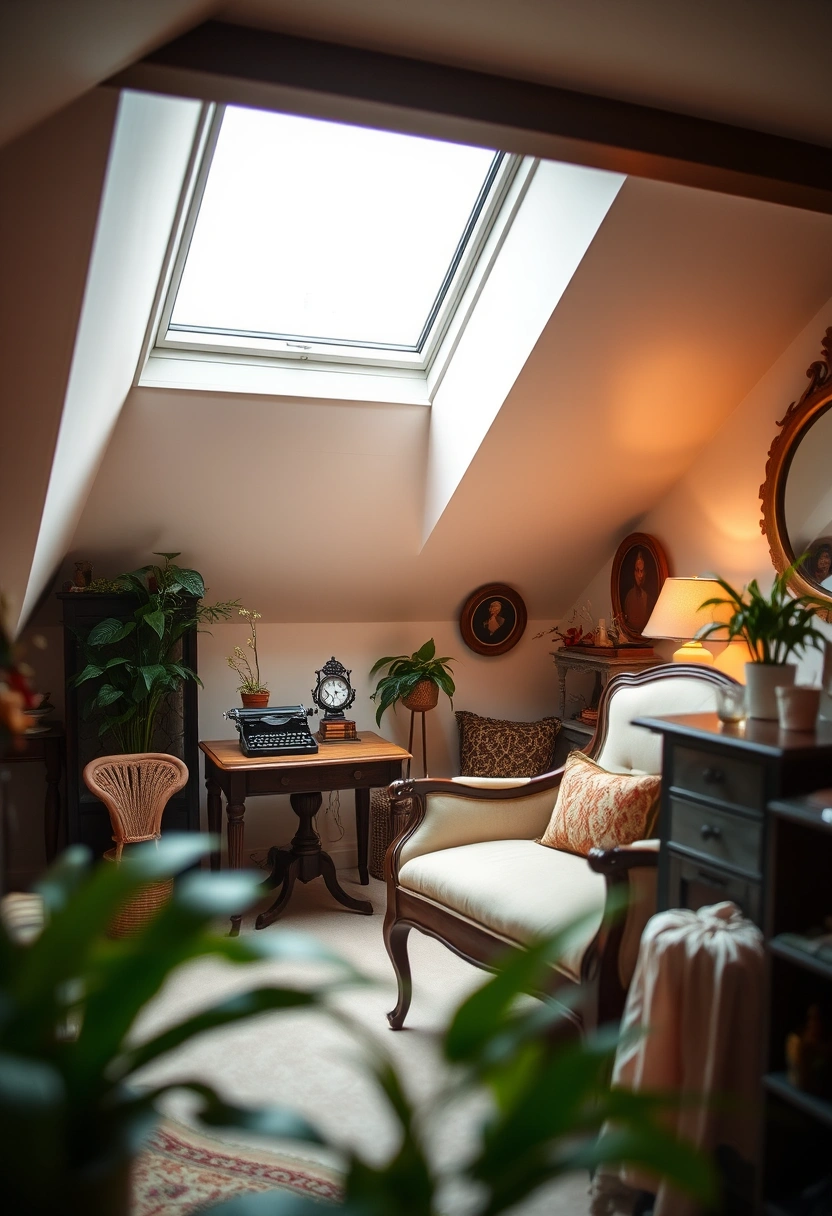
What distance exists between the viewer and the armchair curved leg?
3.21 m

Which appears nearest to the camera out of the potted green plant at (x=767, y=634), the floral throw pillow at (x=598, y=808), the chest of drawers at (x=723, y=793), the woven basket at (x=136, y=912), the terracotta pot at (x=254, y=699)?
the chest of drawers at (x=723, y=793)

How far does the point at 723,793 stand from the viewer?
2.26 m

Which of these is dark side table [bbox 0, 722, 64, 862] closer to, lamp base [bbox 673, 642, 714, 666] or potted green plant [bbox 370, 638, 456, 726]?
potted green plant [bbox 370, 638, 456, 726]

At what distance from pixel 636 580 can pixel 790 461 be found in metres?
1.13

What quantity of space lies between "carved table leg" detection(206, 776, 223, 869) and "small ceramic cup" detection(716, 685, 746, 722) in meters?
2.47

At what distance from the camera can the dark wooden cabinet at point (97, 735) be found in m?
4.07

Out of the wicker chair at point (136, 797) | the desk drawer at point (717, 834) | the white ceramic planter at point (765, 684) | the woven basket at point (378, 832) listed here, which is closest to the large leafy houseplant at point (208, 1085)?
the desk drawer at point (717, 834)

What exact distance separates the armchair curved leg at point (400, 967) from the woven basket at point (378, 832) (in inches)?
49.8

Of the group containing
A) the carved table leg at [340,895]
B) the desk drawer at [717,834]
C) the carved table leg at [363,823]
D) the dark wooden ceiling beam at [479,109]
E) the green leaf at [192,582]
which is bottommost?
the carved table leg at [340,895]

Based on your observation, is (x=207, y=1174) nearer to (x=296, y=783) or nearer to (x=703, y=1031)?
(x=703, y=1031)

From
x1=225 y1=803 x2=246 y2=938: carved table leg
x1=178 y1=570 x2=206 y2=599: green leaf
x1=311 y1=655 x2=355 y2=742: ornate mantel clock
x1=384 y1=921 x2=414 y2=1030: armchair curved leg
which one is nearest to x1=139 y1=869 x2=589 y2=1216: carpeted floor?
x1=384 y1=921 x2=414 y2=1030: armchair curved leg

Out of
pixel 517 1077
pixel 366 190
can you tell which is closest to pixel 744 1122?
pixel 517 1077

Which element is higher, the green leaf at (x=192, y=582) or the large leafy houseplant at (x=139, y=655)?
the green leaf at (x=192, y=582)

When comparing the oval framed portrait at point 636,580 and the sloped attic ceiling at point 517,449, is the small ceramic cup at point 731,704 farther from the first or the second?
the oval framed portrait at point 636,580
